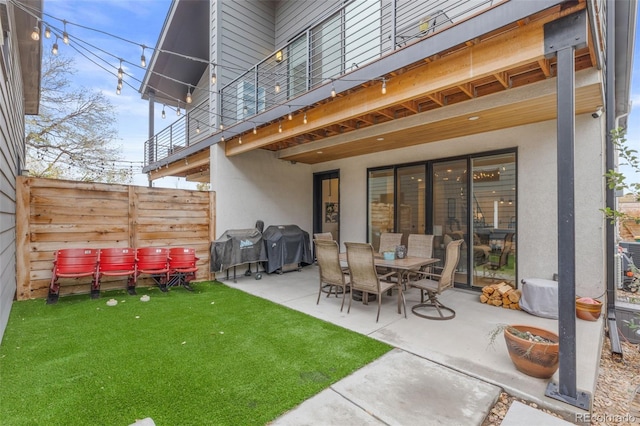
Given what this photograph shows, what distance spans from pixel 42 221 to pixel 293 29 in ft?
24.6

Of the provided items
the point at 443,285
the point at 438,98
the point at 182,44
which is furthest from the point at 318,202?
the point at 182,44

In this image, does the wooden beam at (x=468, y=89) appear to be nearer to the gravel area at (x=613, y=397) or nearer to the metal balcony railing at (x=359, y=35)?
the metal balcony railing at (x=359, y=35)

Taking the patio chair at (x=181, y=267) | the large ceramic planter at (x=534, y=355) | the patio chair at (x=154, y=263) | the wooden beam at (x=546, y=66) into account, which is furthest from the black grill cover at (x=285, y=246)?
the wooden beam at (x=546, y=66)

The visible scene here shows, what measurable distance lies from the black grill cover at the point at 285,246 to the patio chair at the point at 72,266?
3.22 meters

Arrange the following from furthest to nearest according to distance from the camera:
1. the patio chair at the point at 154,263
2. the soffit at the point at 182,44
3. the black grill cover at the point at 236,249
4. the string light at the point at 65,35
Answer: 1. the soffit at the point at 182,44
2. the black grill cover at the point at 236,249
3. the patio chair at the point at 154,263
4. the string light at the point at 65,35

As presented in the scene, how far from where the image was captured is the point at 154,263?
543 cm

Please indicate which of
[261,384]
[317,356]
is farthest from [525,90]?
[261,384]

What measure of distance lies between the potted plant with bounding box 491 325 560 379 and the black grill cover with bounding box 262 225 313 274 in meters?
5.09

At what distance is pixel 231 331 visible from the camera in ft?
11.9

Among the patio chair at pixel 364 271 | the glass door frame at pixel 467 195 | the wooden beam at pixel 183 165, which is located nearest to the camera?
the patio chair at pixel 364 271

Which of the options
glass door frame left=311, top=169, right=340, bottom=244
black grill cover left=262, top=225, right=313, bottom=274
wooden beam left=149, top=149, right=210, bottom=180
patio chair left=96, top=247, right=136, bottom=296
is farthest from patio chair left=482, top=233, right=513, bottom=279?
wooden beam left=149, top=149, right=210, bottom=180

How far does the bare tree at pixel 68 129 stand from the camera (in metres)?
10.2

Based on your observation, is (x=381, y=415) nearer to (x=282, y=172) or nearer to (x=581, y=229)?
(x=581, y=229)

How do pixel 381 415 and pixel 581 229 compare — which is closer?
pixel 381 415
